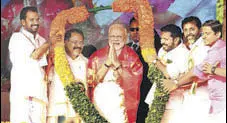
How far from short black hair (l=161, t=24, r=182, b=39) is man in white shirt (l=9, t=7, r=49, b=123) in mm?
1360

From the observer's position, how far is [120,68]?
6.41 m

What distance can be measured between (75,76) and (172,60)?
1082 millimetres

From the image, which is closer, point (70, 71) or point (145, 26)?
point (145, 26)

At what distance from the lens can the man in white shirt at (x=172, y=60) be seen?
608 cm

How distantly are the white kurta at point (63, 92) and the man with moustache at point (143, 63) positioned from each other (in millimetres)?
559

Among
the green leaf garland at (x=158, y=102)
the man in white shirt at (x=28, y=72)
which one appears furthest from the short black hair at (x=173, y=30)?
the man in white shirt at (x=28, y=72)

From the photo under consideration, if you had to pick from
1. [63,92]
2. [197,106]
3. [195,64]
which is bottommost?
[197,106]

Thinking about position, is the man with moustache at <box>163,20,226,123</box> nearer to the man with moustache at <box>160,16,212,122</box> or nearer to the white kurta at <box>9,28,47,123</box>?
the man with moustache at <box>160,16,212,122</box>

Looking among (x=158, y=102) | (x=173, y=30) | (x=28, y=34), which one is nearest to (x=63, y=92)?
(x=28, y=34)

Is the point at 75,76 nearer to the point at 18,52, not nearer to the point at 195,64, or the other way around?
the point at 18,52

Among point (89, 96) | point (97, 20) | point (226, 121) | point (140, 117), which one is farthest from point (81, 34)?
point (226, 121)

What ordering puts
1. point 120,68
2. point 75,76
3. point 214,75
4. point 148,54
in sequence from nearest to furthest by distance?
point 214,75
point 148,54
point 120,68
point 75,76

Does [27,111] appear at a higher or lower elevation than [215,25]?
lower

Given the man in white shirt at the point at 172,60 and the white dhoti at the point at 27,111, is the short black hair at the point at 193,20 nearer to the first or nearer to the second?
the man in white shirt at the point at 172,60
